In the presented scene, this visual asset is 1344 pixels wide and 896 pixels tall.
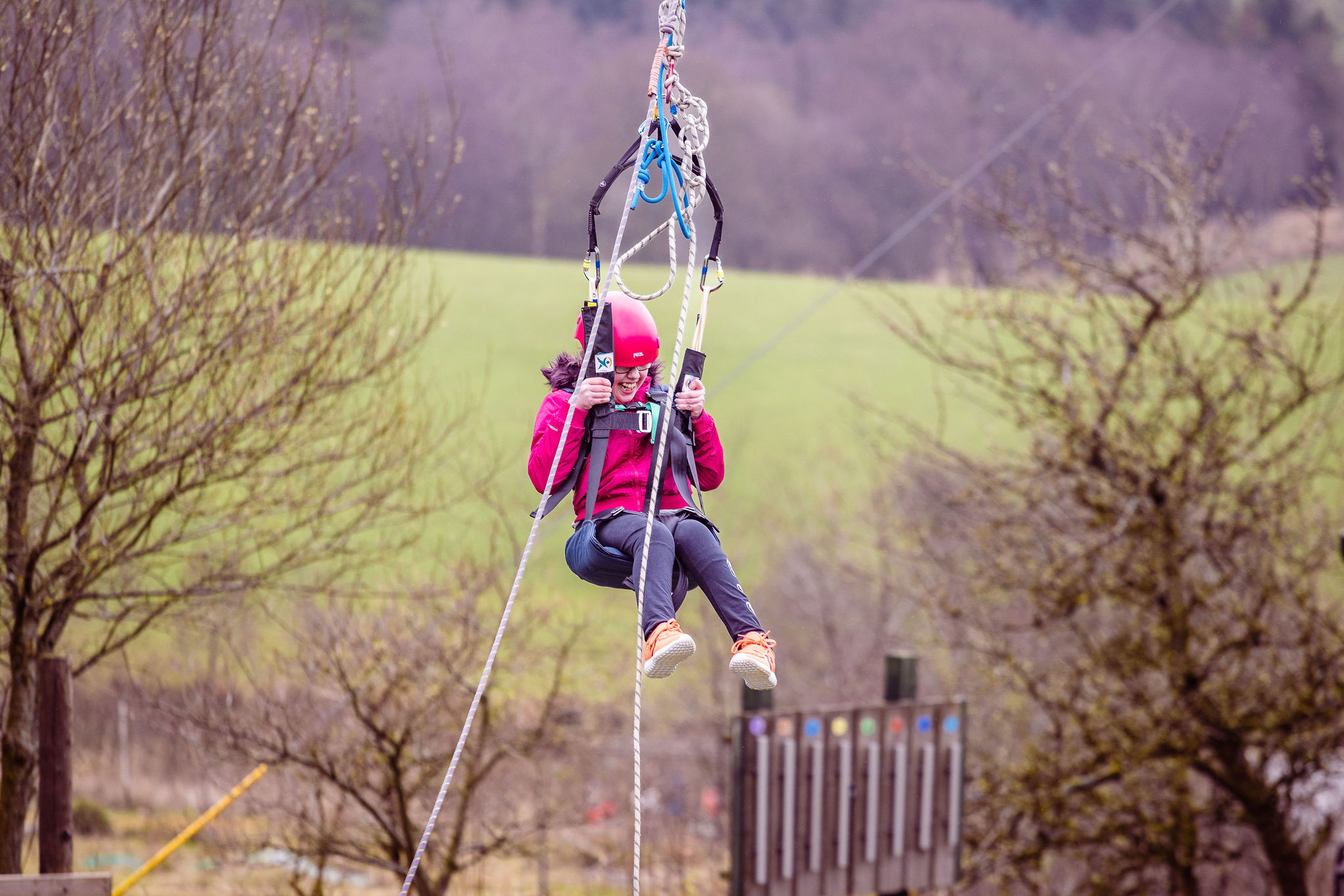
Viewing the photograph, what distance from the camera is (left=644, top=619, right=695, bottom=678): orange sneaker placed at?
2.93 m

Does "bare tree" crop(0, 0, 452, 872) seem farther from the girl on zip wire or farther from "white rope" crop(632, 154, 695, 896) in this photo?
"white rope" crop(632, 154, 695, 896)

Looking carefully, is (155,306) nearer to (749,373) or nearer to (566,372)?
(566,372)

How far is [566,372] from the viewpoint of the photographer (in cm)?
346

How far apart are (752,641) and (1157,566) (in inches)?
288

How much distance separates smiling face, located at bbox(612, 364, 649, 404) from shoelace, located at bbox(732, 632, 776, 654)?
74cm

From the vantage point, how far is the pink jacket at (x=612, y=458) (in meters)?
3.29

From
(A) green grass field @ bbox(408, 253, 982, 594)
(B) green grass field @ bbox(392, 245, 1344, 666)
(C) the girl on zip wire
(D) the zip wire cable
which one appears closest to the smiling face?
(C) the girl on zip wire

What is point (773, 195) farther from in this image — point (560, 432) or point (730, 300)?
point (560, 432)

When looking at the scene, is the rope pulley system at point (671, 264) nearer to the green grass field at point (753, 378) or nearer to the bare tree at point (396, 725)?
the bare tree at point (396, 725)

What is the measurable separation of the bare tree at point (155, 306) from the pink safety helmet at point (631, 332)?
142 inches

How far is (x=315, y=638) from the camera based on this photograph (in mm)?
8336

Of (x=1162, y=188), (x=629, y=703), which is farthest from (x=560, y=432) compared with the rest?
(x=629, y=703)

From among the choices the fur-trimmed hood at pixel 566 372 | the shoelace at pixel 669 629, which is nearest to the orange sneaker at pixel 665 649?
the shoelace at pixel 669 629

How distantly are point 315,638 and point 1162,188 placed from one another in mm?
9489
